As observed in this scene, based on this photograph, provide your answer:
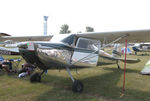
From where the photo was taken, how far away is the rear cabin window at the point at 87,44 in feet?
18.6

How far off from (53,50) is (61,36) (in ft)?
3.23

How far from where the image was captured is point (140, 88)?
5352 mm

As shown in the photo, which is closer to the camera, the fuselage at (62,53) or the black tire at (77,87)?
the fuselage at (62,53)

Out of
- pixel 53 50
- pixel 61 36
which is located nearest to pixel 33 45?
pixel 53 50

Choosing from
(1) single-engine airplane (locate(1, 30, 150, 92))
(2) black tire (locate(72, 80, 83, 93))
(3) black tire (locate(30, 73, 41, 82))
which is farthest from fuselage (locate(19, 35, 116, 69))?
(3) black tire (locate(30, 73, 41, 82))

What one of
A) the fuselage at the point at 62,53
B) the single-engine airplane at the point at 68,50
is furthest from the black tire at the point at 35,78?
the fuselage at the point at 62,53

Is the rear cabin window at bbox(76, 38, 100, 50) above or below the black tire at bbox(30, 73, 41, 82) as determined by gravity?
above

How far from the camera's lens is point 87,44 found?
596 cm

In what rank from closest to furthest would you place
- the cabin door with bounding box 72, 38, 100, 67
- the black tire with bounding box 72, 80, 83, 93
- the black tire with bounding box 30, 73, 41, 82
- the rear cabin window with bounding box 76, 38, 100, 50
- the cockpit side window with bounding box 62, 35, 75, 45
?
the black tire with bounding box 72, 80, 83, 93, the cockpit side window with bounding box 62, 35, 75, 45, the cabin door with bounding box 72, 38, 100, 67, the rear cabin window with bounding box 76, 38, 100, 50, the black tire with bounding box 30, 73, 41, 82

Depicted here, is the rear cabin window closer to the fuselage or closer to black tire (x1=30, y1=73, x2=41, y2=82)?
the fuselage

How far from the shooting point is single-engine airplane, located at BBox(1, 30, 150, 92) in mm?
4301

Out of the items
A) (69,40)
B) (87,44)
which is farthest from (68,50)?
(87,44)

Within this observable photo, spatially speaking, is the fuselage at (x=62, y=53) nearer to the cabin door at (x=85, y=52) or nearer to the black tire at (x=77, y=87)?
the cabin door at (x=85, y=52)

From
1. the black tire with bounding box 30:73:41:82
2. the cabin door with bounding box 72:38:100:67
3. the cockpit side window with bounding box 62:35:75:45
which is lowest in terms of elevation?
the black tire with bounding box 30:73:41:82
